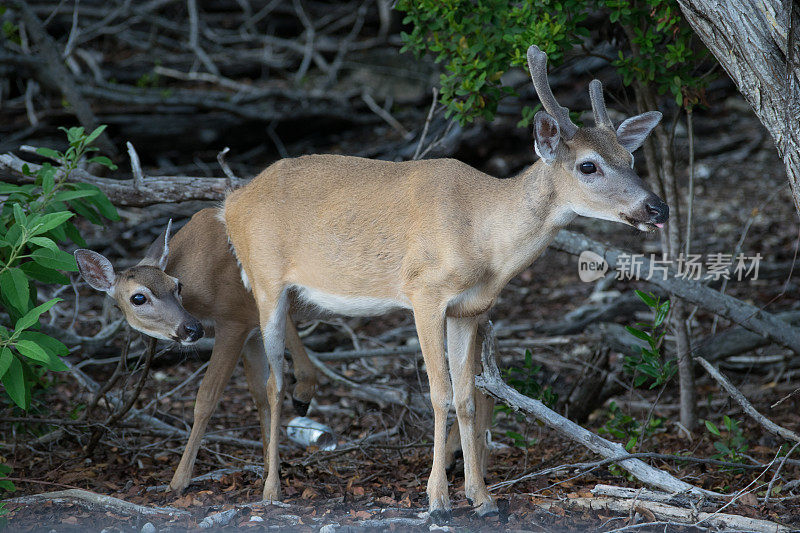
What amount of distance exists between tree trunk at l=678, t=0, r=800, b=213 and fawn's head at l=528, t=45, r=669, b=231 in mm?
742

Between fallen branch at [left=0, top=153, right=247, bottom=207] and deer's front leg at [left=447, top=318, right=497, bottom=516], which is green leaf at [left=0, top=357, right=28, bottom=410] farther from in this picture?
deer's front leg at [left=447, top=318, right=497, bottom=516]

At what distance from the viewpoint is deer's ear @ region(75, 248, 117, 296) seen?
5.98 meters

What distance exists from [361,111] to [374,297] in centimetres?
795

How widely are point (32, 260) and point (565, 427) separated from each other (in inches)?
130

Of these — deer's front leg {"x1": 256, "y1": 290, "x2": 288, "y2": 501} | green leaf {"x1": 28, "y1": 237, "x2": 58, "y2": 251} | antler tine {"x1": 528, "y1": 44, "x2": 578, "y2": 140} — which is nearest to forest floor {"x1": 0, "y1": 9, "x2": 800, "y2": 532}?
deer's front leg {"x1": 256, "y1": 290, "x2": 288, "y2": 501}

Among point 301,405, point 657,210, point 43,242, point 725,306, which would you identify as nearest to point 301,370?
point 301,405

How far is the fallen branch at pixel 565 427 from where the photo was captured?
4996mm

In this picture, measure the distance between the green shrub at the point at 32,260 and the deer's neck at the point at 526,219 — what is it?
7.84 ft

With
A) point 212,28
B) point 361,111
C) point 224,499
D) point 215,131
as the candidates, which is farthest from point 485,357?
point 212,28

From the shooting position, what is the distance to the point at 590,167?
4738 millimetres

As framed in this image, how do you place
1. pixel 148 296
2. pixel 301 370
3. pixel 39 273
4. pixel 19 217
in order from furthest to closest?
pixel 301 370, pixel 148 296, pixel 39 273, pixel 19 217

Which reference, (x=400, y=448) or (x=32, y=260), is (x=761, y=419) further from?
(x=32, y=260)

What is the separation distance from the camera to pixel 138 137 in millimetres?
11102

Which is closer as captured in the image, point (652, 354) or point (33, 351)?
point (33, 351)
